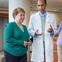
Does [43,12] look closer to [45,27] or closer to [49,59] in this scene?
[45,27]

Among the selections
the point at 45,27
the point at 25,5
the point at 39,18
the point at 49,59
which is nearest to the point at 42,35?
the point at 45,27

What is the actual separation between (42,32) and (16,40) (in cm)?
44

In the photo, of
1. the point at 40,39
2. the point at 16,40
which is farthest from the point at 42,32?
the point at 16,40

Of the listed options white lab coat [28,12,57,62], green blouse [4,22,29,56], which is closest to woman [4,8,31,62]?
green blouse [4,22,29,56]

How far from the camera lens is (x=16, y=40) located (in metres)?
1.61

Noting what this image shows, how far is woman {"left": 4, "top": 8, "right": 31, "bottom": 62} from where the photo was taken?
5.22ft

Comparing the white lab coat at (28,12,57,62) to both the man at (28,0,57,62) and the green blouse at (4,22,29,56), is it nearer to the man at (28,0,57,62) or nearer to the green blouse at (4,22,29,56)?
the man at (28,0,57,62)

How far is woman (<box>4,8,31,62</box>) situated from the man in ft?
0.79

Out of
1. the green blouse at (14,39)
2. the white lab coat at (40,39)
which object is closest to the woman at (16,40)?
the green blouse at (14,39)

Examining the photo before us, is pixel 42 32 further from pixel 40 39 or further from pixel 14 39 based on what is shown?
pixel 14 39

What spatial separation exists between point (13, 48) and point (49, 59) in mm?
614

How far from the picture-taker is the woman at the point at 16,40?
5.22 feet

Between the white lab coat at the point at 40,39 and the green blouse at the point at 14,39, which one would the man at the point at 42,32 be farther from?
the green blouse at the point at 14,39

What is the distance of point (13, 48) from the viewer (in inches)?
64.2
